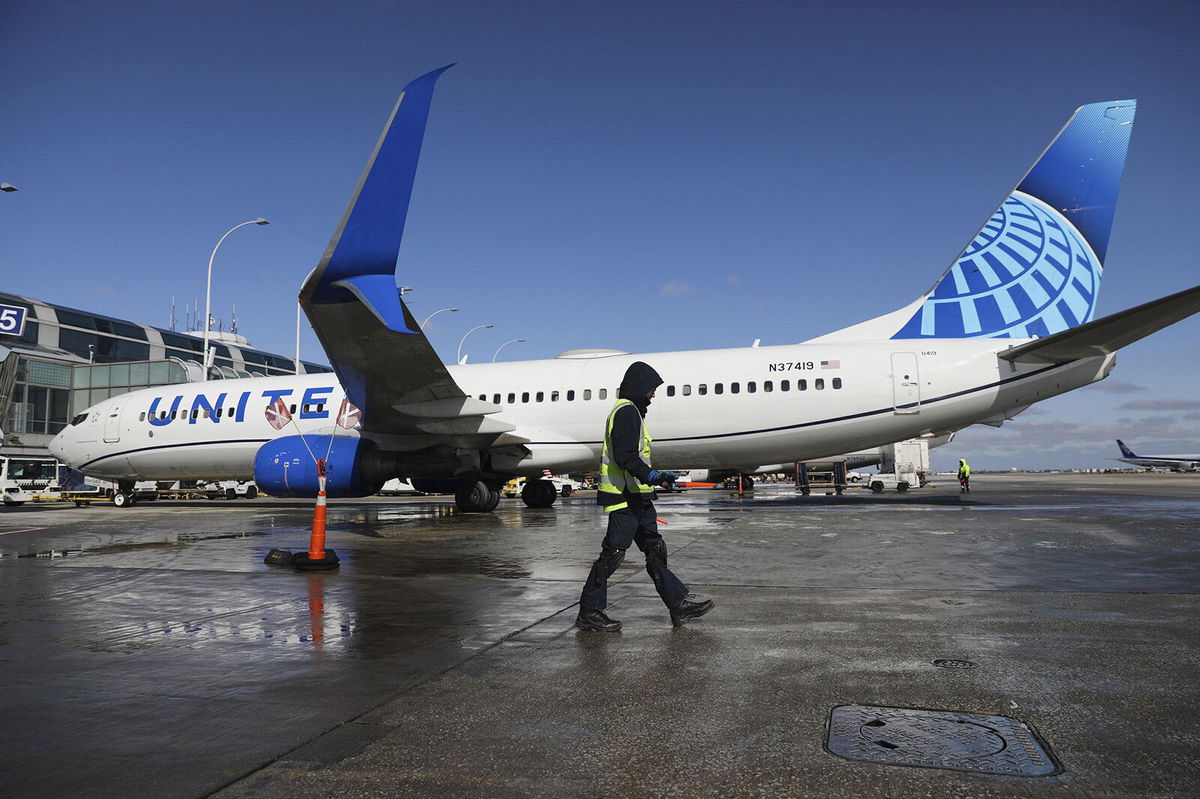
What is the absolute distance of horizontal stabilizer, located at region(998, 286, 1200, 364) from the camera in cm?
1246

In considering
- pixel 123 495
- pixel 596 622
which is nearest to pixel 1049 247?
pixel 596 622

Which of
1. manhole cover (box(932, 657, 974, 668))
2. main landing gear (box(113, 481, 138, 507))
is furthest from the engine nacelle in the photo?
manhole cover (box(932, 657, 974, 668))

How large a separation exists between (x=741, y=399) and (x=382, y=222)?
28.9 feet

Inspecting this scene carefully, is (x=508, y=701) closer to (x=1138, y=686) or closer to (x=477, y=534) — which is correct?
(x=1138, y=686)

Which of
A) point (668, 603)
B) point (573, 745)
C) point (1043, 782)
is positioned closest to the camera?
point (1043, 782)

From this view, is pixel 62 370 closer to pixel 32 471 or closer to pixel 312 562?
pixel 32 471

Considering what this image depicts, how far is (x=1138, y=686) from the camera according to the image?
11.2 feet

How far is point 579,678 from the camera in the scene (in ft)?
12.1

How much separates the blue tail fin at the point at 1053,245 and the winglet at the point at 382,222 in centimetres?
1213

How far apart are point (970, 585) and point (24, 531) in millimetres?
14842

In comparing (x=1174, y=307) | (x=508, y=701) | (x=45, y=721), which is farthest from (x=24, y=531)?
(x=1174, y=307)

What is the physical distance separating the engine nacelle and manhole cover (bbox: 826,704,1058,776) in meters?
13.6

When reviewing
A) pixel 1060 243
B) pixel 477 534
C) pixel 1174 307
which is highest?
pixel 1060 243

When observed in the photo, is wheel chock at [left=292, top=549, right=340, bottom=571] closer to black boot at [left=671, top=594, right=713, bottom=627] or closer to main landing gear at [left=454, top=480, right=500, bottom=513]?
black boot at [left=671, top=594, right=713, bottom=627]
